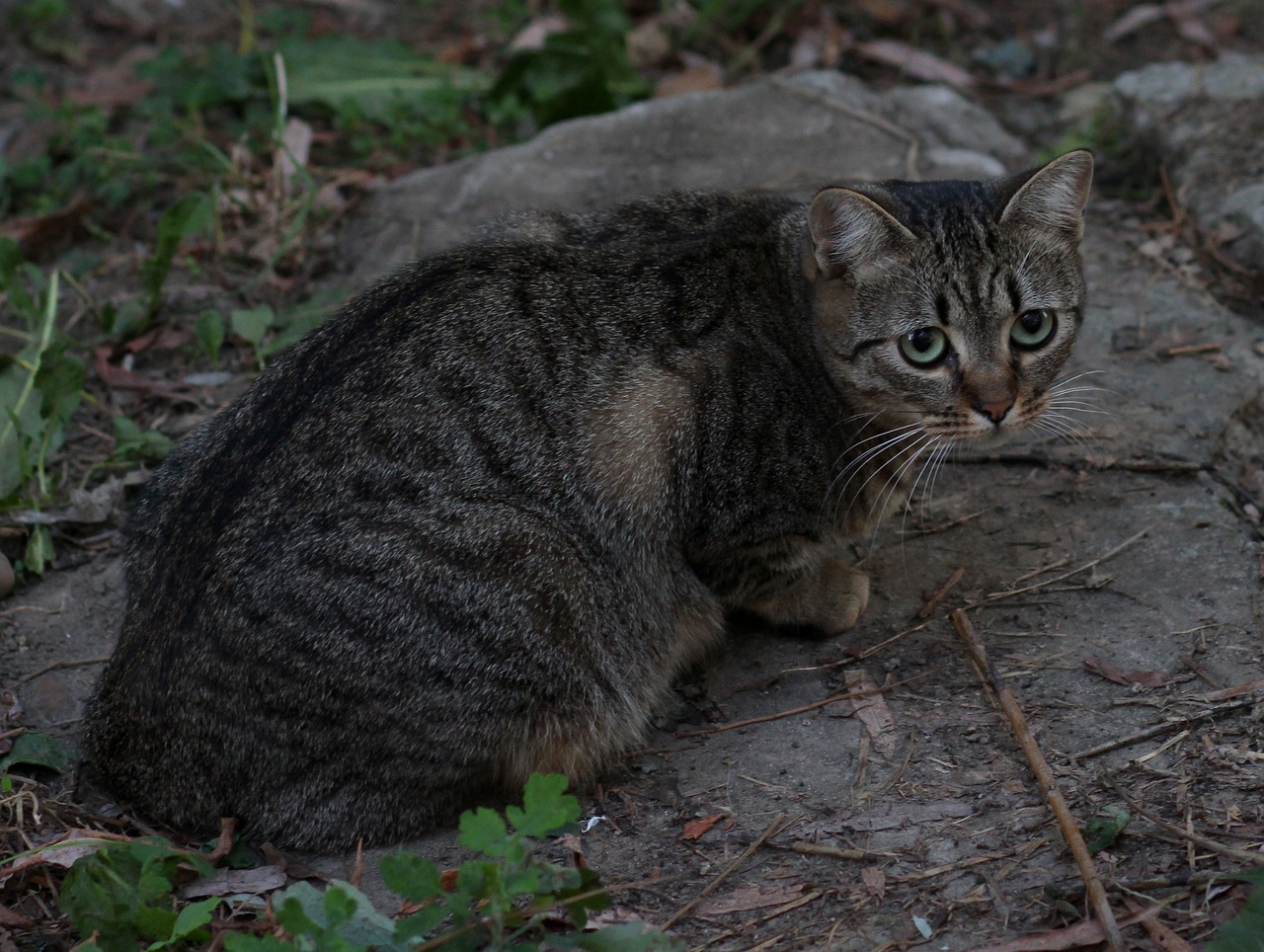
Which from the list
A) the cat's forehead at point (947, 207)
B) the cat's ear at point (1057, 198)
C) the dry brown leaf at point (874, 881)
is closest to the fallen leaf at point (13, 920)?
the dry brown leaf at point (874, 881)

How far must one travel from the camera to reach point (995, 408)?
12.6ft

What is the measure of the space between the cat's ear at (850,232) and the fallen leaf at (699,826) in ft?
5.50

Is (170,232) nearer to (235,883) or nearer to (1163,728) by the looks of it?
(235,883)

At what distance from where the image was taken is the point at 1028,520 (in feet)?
15.1

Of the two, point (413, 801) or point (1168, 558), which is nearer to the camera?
point (413, 801)

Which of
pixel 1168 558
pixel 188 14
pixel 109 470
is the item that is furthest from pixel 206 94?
pixel 1168 558

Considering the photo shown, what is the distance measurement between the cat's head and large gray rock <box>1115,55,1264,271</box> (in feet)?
6.95

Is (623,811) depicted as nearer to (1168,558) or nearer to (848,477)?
(848,477)

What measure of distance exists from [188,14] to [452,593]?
6.07 meters

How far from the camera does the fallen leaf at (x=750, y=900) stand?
10.8 feet

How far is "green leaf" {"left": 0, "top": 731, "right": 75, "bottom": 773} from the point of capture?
387cm

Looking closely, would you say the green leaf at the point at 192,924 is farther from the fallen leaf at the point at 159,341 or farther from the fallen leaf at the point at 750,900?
the fallen leaf at the point at 159,341

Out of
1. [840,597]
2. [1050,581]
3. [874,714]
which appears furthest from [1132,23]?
[874,714]

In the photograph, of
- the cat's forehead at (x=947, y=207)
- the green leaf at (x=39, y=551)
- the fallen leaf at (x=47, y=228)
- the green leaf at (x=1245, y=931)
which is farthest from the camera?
the fallen leaf at (x=47, y=228)
